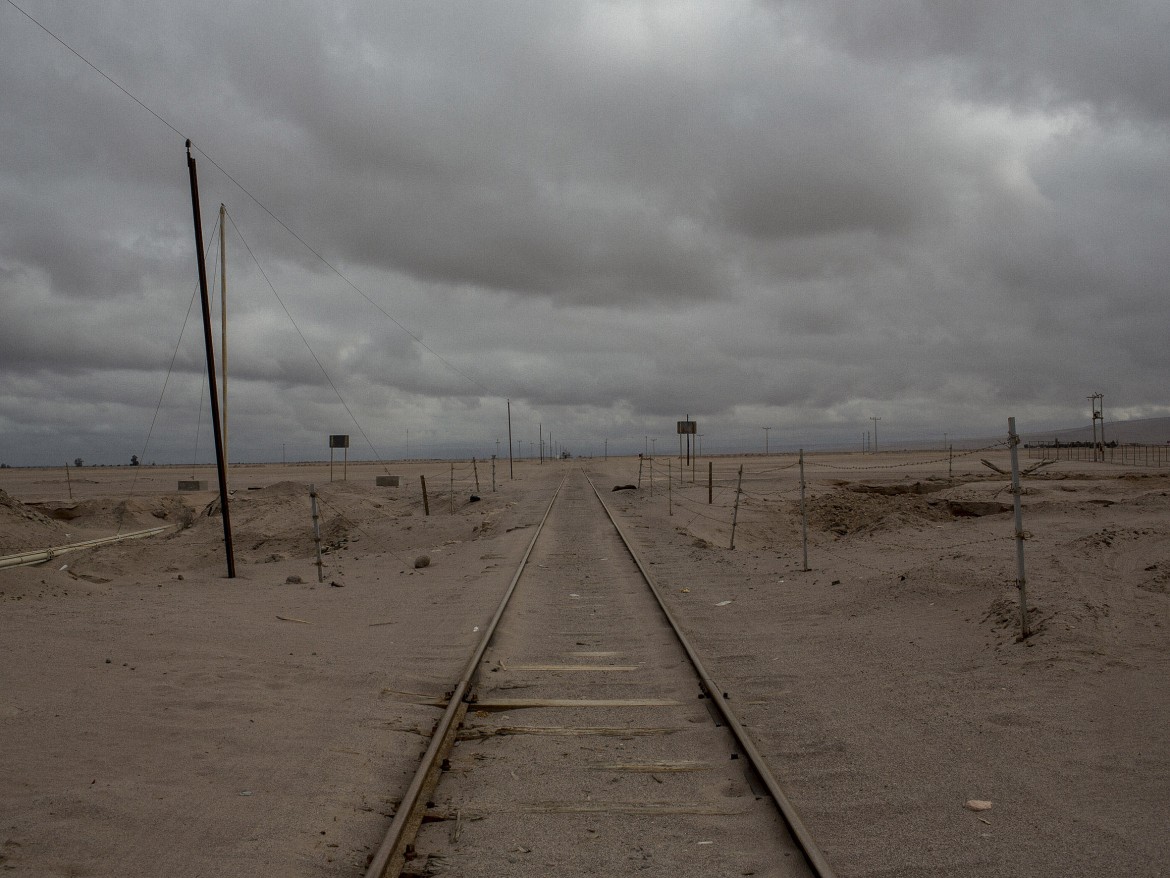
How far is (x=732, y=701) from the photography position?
808 centimetres

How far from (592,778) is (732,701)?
235cm

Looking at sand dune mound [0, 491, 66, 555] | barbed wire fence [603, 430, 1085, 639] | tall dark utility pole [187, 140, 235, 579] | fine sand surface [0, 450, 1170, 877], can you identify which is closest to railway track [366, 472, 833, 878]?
fine sand surface [0, 450, 1170, 877]

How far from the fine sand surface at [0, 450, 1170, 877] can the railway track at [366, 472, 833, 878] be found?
0.33m

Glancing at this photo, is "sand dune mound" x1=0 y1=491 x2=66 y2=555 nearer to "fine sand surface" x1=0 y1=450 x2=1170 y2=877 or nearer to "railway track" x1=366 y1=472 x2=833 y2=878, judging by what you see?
"fine sand surface" x1=0 y1=450 x2=1170 y2=877

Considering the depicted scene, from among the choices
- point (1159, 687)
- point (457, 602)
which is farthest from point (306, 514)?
point (1159, 687)

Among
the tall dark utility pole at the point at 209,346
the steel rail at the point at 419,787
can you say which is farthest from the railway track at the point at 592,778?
the tall dark utility pole at the point at 209,346

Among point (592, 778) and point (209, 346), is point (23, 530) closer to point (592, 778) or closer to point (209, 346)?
point (209, 346)

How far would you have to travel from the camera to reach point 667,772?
20.6ft

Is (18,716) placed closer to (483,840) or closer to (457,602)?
(483,840)

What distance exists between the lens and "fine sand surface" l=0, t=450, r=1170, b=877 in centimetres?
519

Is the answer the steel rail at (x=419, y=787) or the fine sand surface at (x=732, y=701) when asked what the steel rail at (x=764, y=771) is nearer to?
the fine sand surface at (x=732, y=701)

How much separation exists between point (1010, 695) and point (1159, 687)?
4.15 feet

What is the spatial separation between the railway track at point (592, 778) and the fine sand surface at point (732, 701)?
1.07ft

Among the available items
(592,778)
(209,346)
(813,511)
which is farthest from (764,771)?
(813,511)
